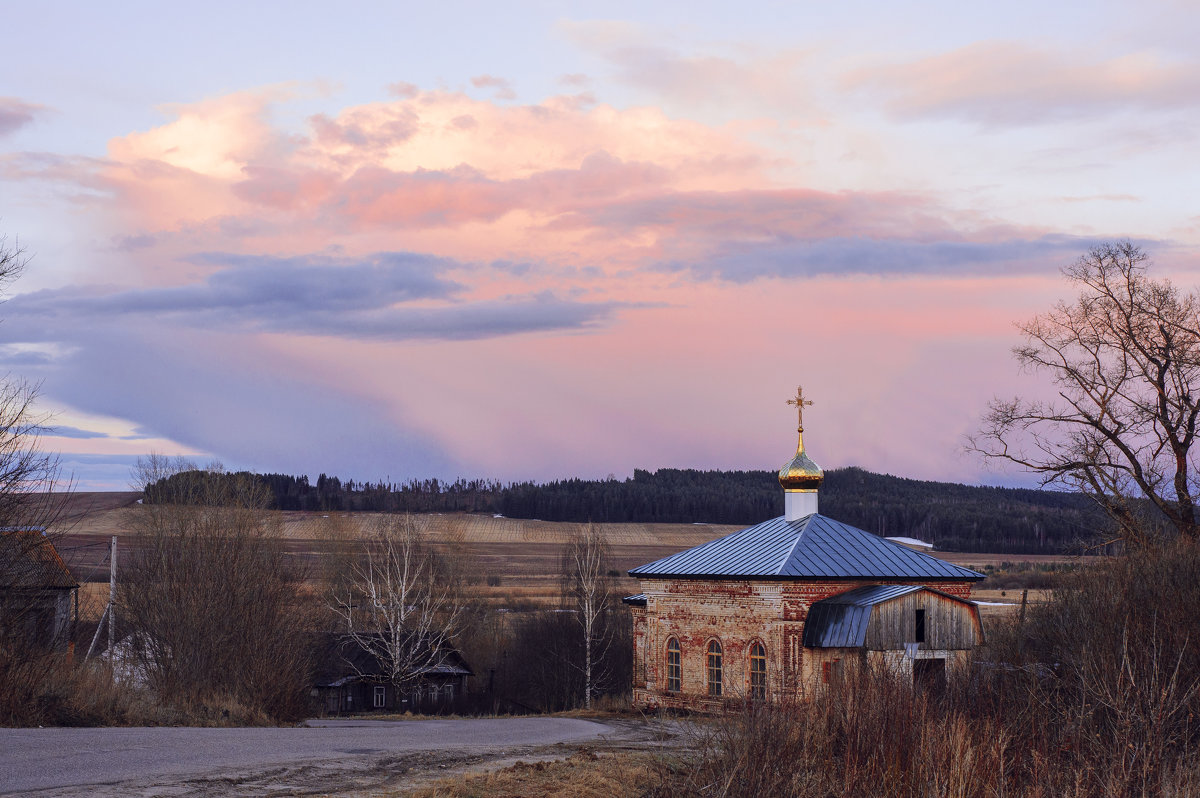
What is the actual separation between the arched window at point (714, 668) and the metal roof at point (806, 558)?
2.01m

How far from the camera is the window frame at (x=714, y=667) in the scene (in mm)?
31531

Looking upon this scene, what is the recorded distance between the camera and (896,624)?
29031mm

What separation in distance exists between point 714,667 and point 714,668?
0.09 feet

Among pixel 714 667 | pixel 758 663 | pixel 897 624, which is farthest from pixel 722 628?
pixel 897 624

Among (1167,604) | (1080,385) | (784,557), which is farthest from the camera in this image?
(1080,385)

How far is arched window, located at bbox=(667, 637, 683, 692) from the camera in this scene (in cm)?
3266

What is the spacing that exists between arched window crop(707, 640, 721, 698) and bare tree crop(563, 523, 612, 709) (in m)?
19.0

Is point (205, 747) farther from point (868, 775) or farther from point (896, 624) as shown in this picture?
point (896, 624)

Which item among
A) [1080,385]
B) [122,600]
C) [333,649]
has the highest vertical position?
[1080,385]

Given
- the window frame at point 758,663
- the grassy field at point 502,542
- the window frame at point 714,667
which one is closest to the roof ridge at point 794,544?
the window frame at point 758,663

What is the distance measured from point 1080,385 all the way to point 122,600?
3208 cm

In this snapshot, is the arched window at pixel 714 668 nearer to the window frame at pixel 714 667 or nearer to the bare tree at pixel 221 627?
the window frame at pixel 714 667

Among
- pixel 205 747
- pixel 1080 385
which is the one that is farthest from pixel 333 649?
pixel 205 747

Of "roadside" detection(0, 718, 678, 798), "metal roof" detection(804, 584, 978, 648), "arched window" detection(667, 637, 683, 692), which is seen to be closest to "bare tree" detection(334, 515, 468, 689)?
"arched window" detection(667, 637, 683, 692)
